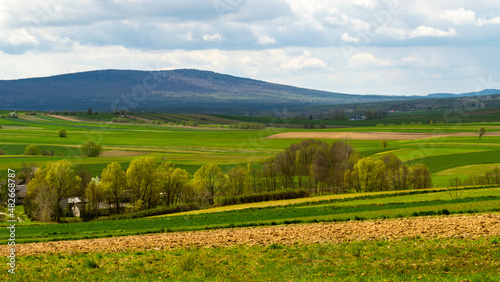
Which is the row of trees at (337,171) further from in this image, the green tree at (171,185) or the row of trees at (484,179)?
the green tree at (171,185)

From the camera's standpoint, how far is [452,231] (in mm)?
21328

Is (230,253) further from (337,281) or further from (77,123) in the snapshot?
(77,123)

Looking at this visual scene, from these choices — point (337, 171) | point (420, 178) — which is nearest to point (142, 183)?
point (337, 171)

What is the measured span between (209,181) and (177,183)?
4623 millimetres

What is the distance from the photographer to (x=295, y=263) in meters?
18.4

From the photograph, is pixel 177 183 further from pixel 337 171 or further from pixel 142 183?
pixel 337 171

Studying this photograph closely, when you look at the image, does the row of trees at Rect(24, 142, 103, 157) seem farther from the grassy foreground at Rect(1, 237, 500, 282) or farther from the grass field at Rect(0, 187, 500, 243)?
the grassy foreground at Rect(1, 237, 500, 282)

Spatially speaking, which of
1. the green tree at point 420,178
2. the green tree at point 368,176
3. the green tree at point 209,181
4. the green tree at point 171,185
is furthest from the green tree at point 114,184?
the green tree at point 420,178

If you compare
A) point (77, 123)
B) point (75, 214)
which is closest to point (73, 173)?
point (75, 214)

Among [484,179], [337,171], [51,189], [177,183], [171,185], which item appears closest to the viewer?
[51,189]

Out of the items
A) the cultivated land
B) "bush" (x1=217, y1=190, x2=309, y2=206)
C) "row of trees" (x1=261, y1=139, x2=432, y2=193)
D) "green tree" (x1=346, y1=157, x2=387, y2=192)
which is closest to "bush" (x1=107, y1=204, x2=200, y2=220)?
"bush" (x1=217, y1=190, x2=309, y2=206)

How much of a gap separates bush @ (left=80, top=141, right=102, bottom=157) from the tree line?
1024 inches

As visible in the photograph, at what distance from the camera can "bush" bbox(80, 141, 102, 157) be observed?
108m

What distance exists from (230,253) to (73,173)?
56433 millimetres
